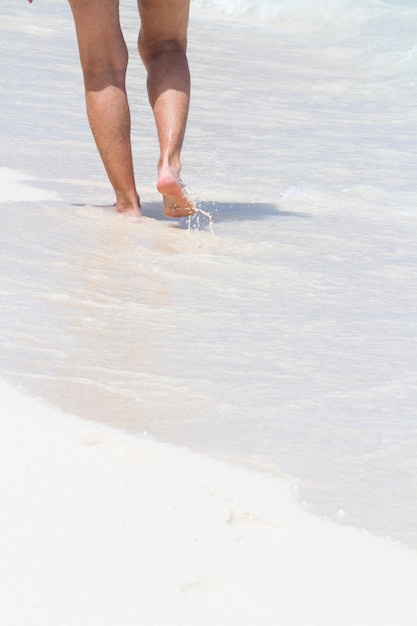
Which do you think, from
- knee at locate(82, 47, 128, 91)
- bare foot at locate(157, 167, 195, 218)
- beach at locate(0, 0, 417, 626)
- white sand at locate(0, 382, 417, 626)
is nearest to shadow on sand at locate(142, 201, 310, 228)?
beach at locate(0, 0, 417, 626)

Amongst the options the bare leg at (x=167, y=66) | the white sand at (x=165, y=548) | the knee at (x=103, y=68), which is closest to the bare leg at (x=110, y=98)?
the knee at (x=103, y=68)

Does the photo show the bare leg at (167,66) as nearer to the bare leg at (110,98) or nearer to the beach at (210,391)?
the bare leg at (110,98)

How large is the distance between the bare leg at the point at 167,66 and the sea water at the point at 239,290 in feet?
0.87

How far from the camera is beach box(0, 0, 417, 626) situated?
1.42 metres

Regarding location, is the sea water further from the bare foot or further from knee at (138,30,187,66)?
knee at (138,30,187,66)

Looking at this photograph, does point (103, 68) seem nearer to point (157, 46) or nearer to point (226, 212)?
point (157, 46)

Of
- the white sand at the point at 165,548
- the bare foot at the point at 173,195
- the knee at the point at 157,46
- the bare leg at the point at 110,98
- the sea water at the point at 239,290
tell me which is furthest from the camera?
the knee at the point at 157,46

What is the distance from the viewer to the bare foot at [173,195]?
3.07 meters

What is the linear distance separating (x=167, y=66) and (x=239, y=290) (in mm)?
972

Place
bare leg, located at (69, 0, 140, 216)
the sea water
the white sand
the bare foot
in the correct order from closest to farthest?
the white sand, the sea water, the bare foot, bare leg, located at (69, 0, 140, 216)

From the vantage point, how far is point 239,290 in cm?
265

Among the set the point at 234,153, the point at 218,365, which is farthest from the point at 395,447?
the point at 234,153

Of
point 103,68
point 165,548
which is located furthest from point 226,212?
point 165,548

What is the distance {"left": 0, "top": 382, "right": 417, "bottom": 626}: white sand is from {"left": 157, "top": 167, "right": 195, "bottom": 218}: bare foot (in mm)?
1392
